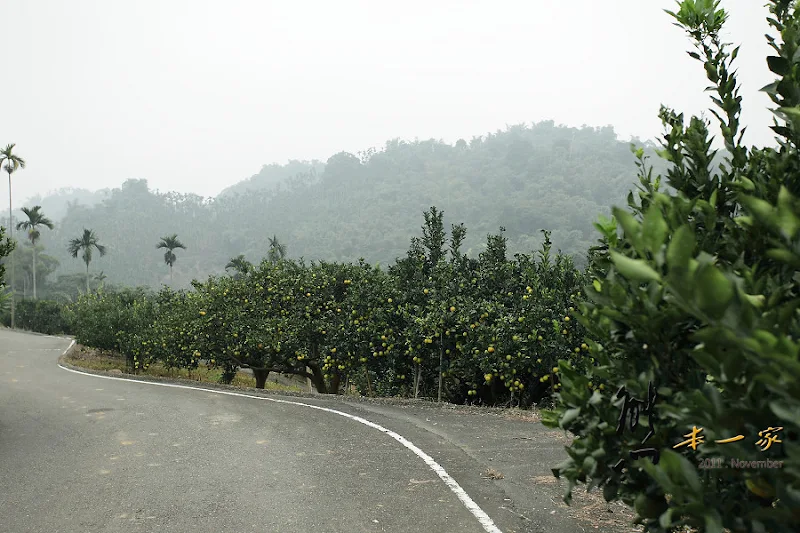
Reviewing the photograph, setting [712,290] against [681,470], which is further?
[681,470]

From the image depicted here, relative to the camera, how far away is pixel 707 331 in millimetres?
1752

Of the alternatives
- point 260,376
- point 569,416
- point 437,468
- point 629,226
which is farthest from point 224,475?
point 260,376

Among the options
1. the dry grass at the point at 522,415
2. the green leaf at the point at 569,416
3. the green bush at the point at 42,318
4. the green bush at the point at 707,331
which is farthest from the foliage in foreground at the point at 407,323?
the green bush at the point at 42,318

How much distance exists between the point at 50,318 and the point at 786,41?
60161 millimetres

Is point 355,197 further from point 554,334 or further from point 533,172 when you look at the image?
point 554,334

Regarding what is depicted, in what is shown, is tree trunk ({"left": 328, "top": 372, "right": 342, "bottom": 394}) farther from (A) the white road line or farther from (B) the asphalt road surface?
(B) the asphalt road surface

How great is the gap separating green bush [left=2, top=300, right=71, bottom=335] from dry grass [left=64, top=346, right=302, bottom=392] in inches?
892

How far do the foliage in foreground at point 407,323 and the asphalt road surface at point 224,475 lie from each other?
324 cm

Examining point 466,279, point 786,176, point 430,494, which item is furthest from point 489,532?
point 466,279

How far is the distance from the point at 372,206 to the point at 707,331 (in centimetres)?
13257

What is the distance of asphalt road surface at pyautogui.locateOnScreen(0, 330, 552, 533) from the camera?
203 inches

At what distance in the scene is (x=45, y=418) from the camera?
10.8 metres

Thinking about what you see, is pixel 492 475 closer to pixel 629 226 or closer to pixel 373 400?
pixel 629 226

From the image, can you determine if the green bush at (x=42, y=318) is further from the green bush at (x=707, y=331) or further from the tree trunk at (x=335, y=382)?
the green bush at (x=707, y=331)
